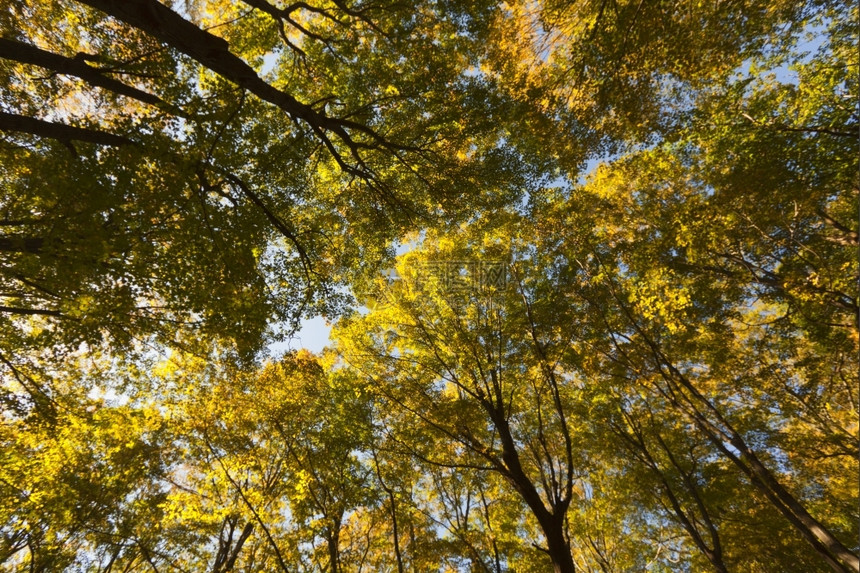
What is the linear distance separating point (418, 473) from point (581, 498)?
26.8 feet

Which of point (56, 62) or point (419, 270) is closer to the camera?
point (56, 62)

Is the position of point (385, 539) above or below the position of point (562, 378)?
below

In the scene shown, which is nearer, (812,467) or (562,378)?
(812,467)

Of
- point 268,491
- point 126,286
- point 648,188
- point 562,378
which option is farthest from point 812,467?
point 126,286

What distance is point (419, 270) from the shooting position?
10.9 m

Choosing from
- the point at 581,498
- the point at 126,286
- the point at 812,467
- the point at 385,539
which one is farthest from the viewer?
the point at 581,498

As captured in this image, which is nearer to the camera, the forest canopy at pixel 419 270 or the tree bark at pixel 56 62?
the tree bark at pixel 56 62

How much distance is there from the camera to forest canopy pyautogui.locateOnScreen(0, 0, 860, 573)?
507cm

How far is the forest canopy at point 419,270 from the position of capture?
5.07 metres

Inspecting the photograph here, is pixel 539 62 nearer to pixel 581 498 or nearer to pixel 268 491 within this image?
pixel 268 491

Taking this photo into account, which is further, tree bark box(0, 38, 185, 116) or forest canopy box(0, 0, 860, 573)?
forest canopy box(0, 0, 860, 573)

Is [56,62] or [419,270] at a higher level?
[419,270]

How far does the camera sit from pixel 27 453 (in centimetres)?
923

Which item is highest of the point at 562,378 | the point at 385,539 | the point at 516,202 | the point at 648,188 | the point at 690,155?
the point at 648,188
